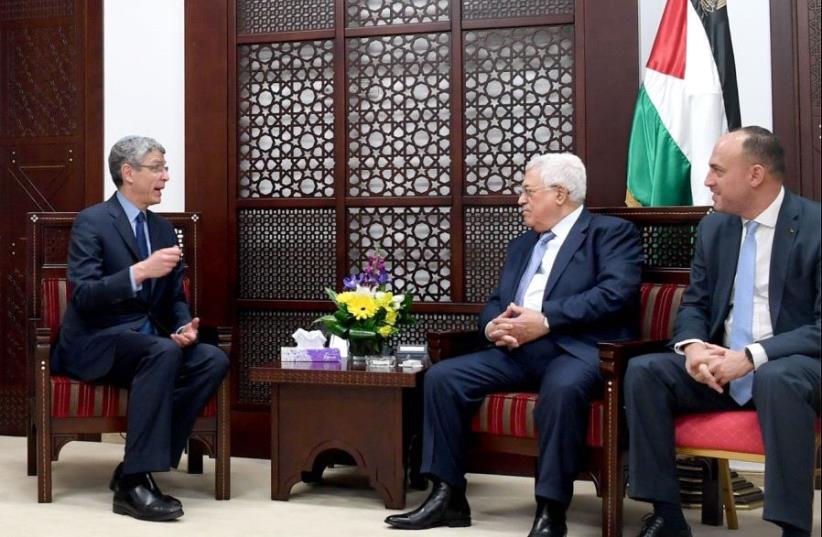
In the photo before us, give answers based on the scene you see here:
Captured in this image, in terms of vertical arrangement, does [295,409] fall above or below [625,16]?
below

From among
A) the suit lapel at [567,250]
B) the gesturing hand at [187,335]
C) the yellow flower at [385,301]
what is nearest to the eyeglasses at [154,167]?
the gesturing hand at [187,335]

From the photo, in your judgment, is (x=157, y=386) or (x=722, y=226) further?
(x=157, y=386)

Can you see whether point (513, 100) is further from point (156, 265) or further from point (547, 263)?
point (156, 265)

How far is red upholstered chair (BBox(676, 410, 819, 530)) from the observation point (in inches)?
113

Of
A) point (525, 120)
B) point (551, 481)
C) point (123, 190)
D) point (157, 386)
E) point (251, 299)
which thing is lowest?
point (551, 481)

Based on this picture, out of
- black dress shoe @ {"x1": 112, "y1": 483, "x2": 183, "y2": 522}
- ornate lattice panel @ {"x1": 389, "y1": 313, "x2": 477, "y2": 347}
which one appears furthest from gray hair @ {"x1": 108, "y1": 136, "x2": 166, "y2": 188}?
ornate lattice panel @ {"x1": 389, "y1": 313, "x2": 477, "y2": 347}

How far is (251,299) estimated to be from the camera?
15.0 feet

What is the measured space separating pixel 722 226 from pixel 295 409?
1618 millimetres

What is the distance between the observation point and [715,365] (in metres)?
2.88

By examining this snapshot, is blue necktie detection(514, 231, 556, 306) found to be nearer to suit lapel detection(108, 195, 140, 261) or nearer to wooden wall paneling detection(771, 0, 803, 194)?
wooden wall paneling detection(771, 0, 803, 194)

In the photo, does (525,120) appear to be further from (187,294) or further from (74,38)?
(74,38)

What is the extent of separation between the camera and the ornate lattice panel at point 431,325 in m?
4.34

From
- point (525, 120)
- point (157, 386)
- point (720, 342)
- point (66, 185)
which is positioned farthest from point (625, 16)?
point (66, 185)

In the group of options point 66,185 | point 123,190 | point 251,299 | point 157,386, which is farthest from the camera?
point 66,185
